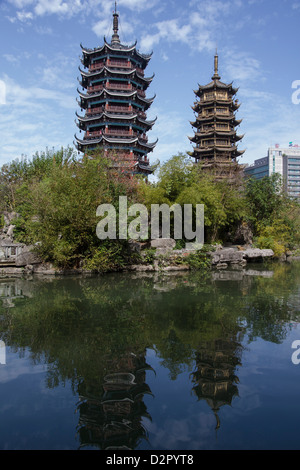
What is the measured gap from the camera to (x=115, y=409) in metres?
2.90

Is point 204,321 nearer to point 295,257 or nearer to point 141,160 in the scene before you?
point 295,257

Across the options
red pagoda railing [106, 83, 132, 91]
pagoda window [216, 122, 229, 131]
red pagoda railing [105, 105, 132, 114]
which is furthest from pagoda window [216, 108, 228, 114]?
red pagoda railing [106, 83, 132, 91]

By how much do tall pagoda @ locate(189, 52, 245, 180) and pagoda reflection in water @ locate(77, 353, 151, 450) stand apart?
81.7 feet

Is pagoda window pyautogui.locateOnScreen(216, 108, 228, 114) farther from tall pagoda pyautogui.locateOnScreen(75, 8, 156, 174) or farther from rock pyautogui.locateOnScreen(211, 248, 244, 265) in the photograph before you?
rock pyautogui.locateOnScreen(211, 248, 244, 265)

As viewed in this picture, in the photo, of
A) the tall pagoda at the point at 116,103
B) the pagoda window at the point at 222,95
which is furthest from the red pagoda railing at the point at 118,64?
the pagoda window at the point at 222,95

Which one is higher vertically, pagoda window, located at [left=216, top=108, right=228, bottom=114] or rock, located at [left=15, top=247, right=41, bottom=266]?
pagoda window, located at [left=216, top=108, right=228, bottom=114]

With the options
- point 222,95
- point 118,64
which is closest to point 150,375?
point 222,95

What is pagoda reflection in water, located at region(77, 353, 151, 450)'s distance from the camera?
2547 millimetres

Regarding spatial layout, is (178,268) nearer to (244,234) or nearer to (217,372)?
(244,234)

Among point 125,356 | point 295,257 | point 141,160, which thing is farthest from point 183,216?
point 141,160

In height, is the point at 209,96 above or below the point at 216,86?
below

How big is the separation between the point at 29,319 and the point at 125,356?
235 cm

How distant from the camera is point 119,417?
280 cm

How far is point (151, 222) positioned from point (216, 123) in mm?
16539
